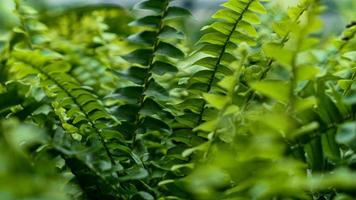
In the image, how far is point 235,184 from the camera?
583 millimetres

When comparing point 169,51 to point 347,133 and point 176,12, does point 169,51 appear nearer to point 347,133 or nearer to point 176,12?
point 176,12

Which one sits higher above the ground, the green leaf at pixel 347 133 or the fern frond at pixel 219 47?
the green leaf at pixel 347 133

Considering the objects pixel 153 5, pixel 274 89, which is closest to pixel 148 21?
pixel 153 5

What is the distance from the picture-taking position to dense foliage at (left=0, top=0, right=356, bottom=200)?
1.53ft

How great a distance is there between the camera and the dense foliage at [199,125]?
18.4 inches

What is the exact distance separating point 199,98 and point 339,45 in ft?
1.17

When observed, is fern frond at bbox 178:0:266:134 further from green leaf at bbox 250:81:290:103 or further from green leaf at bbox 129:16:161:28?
green leaf at bbox 250:81:290:103

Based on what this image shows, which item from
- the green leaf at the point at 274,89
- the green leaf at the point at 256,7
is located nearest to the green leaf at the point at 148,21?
the green leaf at the point at 256,7

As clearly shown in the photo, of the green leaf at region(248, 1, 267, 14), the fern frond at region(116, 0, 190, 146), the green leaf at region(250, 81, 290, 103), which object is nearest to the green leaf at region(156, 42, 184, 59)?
the fern frond at region(116, 0, 190, 146)

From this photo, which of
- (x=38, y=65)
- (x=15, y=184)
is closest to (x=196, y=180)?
(x=15, y=184)

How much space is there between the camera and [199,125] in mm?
674

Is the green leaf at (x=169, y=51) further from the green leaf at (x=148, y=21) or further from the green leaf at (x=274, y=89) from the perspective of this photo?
the green leaf at (x=274, y=89)

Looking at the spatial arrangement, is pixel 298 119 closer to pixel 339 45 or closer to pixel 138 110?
pixel 138 110

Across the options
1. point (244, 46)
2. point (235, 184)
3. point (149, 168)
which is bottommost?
point (149, 168)
